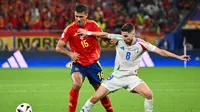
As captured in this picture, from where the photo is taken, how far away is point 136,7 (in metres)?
29.1

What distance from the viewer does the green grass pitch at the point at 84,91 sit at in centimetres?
1147

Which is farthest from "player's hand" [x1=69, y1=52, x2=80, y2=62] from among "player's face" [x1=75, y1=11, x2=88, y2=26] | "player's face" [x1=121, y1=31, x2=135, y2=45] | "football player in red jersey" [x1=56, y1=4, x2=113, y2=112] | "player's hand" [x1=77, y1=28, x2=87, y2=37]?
"player's face" [x1=121, y1=31, x2=135, y2=45]

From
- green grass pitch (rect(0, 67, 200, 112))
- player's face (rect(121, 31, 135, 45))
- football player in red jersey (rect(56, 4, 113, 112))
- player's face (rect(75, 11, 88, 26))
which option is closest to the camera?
player's face (rect(121, 31, 135, 45))

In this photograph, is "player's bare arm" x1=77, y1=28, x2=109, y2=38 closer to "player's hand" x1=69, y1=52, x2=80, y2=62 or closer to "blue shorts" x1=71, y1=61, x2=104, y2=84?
"player's hand" x1=69, y1=52, x2=80, y2=62

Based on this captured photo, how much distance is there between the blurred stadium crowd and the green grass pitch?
Result: 4.57 metres

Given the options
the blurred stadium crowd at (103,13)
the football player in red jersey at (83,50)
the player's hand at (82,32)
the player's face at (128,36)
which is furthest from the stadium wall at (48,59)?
the player's face at (128,36)

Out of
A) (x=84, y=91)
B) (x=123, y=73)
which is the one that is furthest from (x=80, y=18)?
(x=84, y=91)

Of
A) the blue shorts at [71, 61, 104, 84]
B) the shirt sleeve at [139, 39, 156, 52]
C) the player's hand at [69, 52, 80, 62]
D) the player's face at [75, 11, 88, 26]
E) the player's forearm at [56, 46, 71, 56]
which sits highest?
the player's face at [75, 11, 88, 26]

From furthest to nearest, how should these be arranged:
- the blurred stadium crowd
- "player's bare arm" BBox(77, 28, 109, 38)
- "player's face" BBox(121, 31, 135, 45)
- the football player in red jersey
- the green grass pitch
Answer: the blurred stadium crowd, the green grass pitch, the football player in red jersey, "player's bare arm" BBox(77, 28, 109, 38), "player's face" BBox(121, 31, 135, 45)

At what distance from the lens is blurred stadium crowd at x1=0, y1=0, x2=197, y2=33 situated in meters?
26.1

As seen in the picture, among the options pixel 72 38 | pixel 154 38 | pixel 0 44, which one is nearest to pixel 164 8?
pixel 154 38

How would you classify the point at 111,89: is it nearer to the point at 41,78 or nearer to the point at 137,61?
the point at 137,61

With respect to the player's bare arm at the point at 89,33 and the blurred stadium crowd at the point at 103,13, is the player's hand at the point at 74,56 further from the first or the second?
the blurred stadium crowd at the point at 103,13

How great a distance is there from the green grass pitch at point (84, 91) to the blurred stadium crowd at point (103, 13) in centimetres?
457
